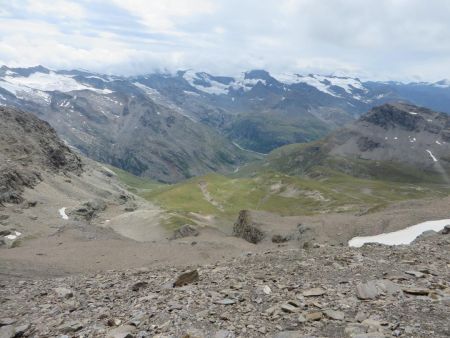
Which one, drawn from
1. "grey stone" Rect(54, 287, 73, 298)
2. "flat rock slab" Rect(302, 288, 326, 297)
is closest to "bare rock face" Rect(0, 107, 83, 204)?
"grey stone" Rect(54, 287, 73, 298)

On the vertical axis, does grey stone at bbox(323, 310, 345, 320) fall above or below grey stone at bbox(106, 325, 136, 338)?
above

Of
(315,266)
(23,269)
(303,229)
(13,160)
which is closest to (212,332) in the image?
(315,266)

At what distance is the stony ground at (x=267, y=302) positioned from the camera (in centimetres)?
1845

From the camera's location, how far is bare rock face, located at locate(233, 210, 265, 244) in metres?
85.3

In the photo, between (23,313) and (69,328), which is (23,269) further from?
(69,328)

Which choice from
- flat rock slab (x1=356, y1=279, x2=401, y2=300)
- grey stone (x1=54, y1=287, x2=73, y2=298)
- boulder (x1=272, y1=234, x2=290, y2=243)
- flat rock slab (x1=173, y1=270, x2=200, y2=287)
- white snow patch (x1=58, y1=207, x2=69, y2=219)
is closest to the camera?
flat rock slab (x1=356, y1=279, x2=401, y2=300)

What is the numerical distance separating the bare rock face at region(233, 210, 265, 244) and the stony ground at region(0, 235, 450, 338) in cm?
5313

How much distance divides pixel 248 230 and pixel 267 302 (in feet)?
224

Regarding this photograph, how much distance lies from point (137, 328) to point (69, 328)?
147 inches

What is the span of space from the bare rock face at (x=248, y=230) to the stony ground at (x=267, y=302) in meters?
53.1

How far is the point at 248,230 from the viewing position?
8956 centimetres

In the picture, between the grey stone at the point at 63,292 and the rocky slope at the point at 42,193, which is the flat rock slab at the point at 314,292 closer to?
the grey stone at the point at 63,292

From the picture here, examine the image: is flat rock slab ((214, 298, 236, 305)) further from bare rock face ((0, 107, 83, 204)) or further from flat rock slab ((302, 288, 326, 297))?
bare rock face ((0, 107, 83, 204))

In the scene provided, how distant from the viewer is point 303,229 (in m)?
73.4
